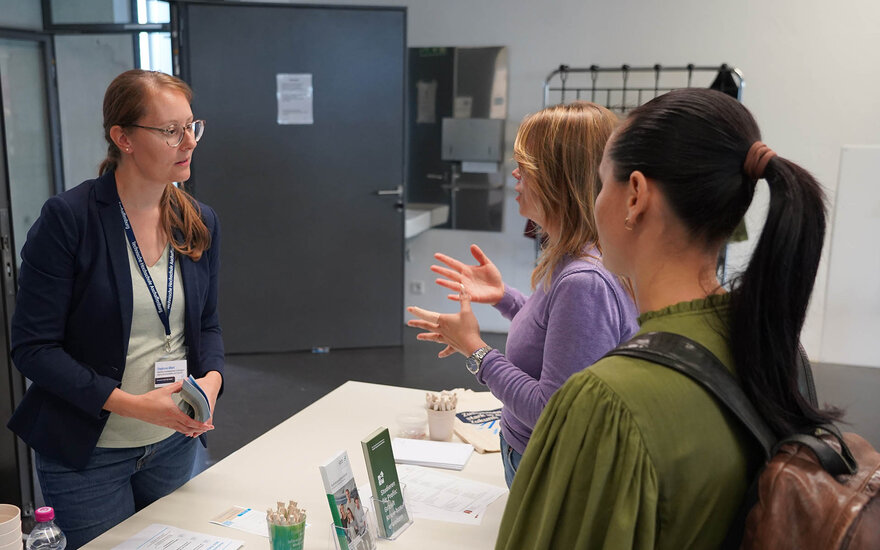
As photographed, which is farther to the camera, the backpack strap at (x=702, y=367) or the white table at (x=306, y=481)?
the white table at (x=306, y=481)

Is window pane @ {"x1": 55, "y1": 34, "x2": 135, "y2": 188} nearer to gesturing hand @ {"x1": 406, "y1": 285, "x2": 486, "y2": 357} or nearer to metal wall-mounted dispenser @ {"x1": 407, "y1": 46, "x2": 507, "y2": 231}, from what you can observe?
metal wall-mounted dispenser @ {"x1": 407, "y1": 46, "x2": 507, "y2": 231}

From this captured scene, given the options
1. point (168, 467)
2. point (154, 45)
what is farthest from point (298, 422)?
point (154, 45)

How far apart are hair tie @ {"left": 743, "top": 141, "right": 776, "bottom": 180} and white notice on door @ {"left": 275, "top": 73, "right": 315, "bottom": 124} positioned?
13.7ft

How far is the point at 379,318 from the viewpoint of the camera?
5.13 m

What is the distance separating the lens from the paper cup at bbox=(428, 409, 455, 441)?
77.9 inches

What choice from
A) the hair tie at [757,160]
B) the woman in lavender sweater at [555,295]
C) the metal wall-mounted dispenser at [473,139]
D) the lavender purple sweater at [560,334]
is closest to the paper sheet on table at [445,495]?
the woman in lavender sweater at [555,295]

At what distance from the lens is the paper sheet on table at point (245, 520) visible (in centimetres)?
150

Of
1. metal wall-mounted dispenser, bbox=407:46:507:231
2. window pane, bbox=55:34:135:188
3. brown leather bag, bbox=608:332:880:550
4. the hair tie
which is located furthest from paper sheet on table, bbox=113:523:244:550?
window pane, bbox=55:34:135:188

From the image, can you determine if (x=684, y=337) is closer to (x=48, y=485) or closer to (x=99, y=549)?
(x=99, y=549)

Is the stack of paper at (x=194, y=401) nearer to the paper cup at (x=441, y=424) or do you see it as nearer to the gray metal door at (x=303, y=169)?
the paper cup at (x=441, y=424)

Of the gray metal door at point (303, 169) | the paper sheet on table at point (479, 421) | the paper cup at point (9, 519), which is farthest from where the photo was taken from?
the gray metal door at point (303, 169)

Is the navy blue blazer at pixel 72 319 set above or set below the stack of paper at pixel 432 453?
above

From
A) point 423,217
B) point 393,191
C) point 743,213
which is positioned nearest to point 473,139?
point 423,217

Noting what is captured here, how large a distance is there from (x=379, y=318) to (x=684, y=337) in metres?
4.36
